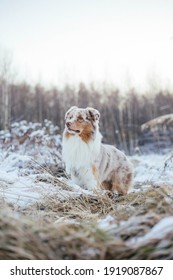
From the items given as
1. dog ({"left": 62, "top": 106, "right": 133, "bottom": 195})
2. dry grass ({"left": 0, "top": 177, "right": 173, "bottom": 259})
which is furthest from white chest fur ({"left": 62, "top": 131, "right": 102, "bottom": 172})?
dry grass ({"left": 0, "top": 177, "right": 173, "bottom": 259})

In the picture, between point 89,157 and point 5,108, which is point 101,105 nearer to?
point 5,108

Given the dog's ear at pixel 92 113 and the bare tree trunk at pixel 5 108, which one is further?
the bare tree trunk at pixel 5 108

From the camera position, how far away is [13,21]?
289 cm

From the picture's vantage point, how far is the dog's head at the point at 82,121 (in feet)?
10.4

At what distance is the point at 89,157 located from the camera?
128 inches

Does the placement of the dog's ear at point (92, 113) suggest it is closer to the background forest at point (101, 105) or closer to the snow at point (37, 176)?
the snow at point (37, 176)

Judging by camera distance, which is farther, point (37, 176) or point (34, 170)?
point (34, 170)

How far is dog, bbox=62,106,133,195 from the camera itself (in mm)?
3182

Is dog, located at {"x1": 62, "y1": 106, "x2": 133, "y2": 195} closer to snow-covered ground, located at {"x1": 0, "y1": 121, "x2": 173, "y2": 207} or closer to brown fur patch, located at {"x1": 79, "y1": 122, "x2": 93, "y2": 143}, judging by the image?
brown fur patch, located at {"x1": 79, "y1": 122, "x2": 93, "y2": 143}

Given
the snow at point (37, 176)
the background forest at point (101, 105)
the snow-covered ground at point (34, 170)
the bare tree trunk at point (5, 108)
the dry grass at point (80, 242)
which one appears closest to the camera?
the dry grass at point (80, 242)

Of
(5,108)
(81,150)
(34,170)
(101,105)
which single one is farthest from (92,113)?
(101,105)

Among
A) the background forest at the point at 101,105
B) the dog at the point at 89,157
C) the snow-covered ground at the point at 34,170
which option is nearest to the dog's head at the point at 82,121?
the dog at the point at 89,157

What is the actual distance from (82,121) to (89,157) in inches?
12.7
